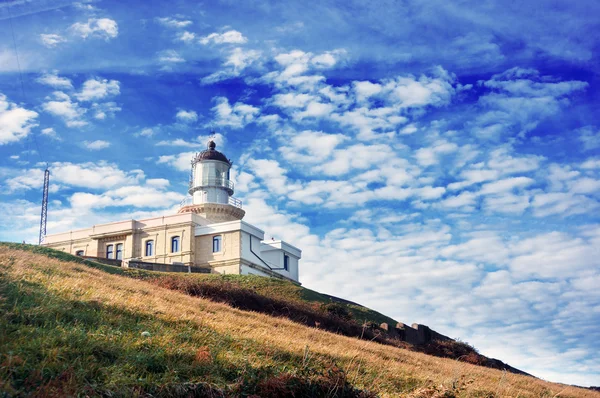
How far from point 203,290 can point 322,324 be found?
5.19 m

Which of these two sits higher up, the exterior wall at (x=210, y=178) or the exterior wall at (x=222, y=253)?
the exterior wall at (x=210, y=178)

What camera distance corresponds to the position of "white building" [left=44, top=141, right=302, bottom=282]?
4550 centimetres

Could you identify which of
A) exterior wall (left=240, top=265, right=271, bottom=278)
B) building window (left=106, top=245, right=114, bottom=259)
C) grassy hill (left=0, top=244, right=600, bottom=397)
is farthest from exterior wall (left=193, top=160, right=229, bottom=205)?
grassy hill (left=0, top=244, right=600, bottom=397)

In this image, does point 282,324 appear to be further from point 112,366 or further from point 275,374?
point 112,366

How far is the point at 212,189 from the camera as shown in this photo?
50.4m

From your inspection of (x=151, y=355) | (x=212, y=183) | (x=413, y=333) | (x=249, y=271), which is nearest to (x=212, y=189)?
(x=212, y=183)

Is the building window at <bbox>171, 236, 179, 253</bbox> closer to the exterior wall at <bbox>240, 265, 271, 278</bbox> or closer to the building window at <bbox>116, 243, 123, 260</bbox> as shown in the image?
the building window at <bbox>116, 243, 123, 260</bbox>

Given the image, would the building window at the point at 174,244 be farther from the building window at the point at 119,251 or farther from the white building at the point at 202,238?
the building window at the point at 119,251

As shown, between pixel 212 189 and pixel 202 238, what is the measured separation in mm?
5593

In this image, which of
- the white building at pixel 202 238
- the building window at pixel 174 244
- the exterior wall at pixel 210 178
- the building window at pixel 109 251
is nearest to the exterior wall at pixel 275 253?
the white building at pixel 202 238

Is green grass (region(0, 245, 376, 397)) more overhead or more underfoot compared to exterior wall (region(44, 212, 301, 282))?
more underfoot

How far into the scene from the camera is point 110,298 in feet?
41.4

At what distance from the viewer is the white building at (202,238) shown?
1791 inches

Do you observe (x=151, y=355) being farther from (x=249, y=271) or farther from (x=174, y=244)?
(x=174, y=244)
